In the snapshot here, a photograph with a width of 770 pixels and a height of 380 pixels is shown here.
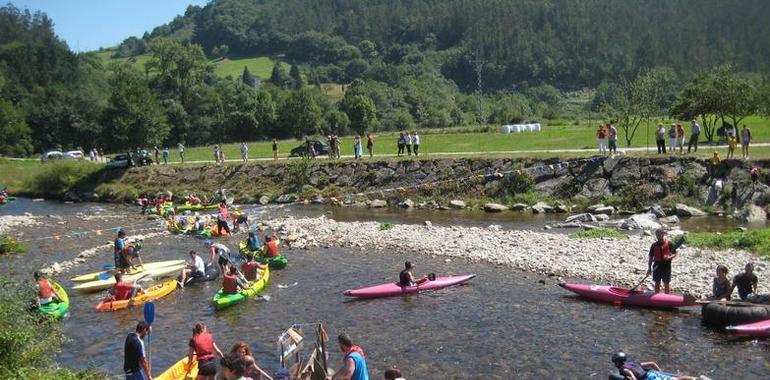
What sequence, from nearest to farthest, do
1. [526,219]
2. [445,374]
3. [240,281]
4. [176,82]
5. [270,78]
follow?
[445,374] → [240,281] → [526,219] → [176,82] → [270,78]

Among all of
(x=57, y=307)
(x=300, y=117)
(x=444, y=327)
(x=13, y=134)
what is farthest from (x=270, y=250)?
(x=13, y=134)

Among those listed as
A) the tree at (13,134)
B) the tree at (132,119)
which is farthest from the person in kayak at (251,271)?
the tree at (13,134)

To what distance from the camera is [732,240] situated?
1060 inches

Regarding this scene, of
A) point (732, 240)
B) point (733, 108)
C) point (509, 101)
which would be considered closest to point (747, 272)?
point (732, 240)

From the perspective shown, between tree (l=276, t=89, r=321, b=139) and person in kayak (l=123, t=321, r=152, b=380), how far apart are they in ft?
266

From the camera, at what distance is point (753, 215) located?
33438 mm

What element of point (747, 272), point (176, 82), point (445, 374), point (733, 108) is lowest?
point (445, 374)

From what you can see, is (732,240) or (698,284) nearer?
(698,284)

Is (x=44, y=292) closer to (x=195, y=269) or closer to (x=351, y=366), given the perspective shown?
(x=195, y=269)

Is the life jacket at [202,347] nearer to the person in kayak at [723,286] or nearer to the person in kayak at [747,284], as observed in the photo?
the person in kayak at [723,286]

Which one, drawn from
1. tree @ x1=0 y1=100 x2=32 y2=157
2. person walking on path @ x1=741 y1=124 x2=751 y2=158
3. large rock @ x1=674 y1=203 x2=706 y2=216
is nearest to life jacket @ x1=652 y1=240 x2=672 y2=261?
large rock @ x1=674 y1=203 x2=706 y2=216

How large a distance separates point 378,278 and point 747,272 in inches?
496

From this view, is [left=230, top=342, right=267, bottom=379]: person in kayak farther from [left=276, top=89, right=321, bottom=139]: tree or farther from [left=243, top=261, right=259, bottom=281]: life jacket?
[left=276, top=89, right=321, bottom=139]: tree

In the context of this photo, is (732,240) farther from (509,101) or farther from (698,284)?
(509,101)
